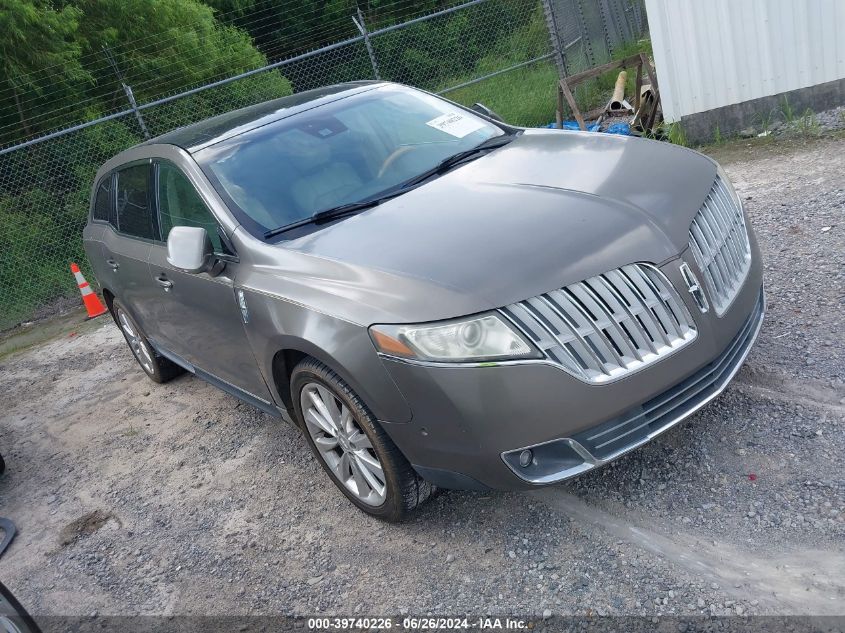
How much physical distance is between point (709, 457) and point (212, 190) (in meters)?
2.62

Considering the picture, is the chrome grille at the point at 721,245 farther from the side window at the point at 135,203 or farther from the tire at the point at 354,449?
the side window at the point at 135,203

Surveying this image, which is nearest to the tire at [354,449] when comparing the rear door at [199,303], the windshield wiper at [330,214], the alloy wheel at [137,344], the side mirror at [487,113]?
the rear door at [199,303]

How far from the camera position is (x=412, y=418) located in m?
3.01

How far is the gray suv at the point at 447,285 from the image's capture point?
2.85 meters

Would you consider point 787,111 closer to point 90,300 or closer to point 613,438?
point 613,438

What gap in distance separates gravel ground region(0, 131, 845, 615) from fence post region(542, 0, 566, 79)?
19.6 ft

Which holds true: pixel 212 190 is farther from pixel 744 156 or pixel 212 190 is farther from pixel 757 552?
pixel 744 156

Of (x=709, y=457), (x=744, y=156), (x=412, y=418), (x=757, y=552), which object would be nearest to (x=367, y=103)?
(x=412, y=418)

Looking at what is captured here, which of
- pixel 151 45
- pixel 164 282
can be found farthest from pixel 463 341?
pixel 151 45

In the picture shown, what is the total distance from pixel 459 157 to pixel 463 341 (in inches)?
62.3

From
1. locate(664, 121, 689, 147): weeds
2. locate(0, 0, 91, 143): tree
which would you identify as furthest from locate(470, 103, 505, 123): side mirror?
locate(0, 0, 91, 143): tree

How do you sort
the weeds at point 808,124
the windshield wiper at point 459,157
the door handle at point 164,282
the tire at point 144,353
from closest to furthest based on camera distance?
the windshield wiper at point 459,157 < the door handle at point 164,282 < the tire at point 144,353 < the weeds at point 808,124

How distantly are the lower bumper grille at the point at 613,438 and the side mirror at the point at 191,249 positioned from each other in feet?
5.71

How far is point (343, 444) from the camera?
11.6ft
